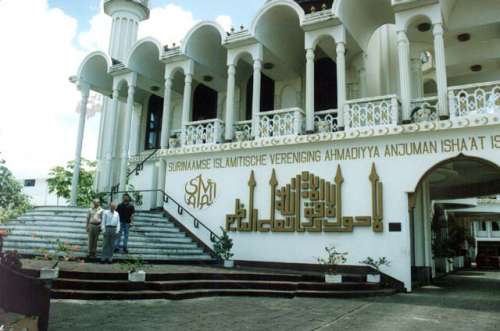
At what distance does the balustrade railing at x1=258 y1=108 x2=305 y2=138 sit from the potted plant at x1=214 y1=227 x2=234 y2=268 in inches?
133

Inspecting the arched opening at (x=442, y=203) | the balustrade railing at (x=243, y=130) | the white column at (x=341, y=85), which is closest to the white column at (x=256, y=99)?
the balustrade railing at (x=243, y=130)

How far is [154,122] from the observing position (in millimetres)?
20094

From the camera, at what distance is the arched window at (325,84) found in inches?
607

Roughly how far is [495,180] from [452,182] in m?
1.47

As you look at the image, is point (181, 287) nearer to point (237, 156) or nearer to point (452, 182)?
point (237, 156)

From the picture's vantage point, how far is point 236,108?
1752 centimetres

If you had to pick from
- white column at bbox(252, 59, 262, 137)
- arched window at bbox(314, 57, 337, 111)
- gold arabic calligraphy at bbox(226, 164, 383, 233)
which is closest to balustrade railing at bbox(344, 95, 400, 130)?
gold arabic calligraphy at bbox(226, 164, 383, 233)

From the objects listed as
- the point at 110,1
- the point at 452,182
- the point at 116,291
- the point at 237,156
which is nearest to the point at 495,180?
the point at 452,182

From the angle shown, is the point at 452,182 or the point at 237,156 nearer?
the point at 237,156

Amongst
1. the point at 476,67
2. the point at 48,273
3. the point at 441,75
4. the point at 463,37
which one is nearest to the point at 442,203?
the point at 476,67

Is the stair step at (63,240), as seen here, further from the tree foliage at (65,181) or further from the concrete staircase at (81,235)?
the tree foliage at (65,181)

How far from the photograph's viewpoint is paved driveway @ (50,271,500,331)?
609 cm

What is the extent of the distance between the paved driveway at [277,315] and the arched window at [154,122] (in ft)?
40.5

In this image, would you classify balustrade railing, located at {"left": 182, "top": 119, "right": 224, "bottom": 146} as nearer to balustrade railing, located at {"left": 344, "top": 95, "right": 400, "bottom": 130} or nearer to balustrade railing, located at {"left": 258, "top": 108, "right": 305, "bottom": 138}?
balustrade railing, located at {"left": 258, "top": 108, "right": 305, "bottom": 138}
